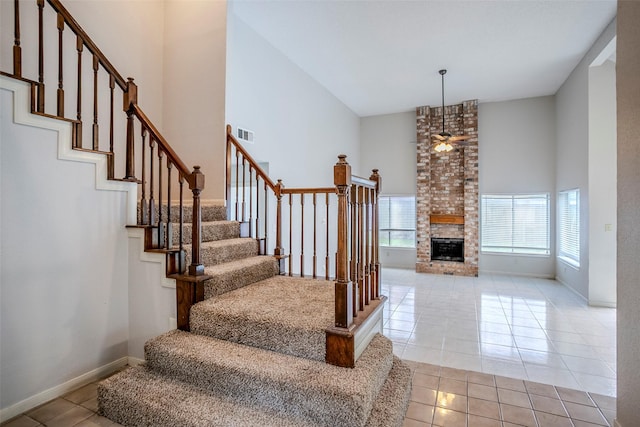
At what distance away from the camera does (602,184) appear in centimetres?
523

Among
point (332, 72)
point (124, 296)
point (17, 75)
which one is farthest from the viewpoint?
point (332, 72)

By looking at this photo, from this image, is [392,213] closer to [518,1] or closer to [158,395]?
[518,1]

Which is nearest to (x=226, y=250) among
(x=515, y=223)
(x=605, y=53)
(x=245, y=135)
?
(x=245, y=135)

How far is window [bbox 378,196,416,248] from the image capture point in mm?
8836

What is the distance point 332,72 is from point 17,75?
4.95 m

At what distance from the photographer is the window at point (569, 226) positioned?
6.07 meters

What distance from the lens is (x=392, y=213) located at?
9102mm

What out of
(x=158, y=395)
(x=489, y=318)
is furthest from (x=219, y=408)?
(x=489, y=318)

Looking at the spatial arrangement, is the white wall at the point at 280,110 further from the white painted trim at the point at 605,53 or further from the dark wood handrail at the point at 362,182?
the white painted trim at the point at 605,53

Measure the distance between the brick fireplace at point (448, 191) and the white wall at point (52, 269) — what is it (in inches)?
279

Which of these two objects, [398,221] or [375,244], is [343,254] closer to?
[375,244]

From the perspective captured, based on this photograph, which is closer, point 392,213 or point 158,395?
point 158,395

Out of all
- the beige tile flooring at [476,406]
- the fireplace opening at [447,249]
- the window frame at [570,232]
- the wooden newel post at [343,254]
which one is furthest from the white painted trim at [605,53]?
the wooden newel post at [343,254]

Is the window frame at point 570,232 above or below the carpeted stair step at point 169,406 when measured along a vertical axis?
above
